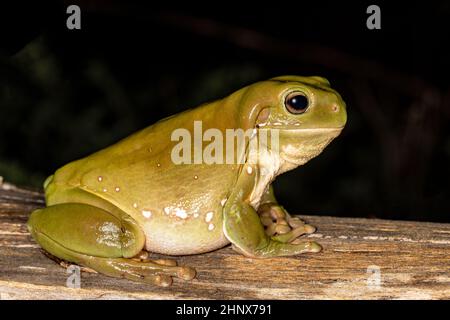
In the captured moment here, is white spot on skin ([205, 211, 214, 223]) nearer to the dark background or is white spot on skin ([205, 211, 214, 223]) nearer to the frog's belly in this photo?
the frog's belly

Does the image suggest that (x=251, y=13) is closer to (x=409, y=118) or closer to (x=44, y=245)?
(x=409, y=118)

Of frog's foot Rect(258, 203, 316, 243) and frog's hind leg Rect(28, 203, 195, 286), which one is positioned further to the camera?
frog's foot Rect(258, 203, 316, 243)

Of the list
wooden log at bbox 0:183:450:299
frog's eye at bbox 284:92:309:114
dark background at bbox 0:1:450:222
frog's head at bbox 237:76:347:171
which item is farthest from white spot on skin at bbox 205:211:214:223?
dark background at bbox 0:1:450:222

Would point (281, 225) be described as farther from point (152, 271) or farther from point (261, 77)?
point (261, 77)

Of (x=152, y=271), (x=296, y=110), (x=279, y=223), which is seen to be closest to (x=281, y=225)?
(x=279, y=223)

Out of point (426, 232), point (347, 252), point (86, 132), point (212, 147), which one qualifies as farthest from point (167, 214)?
point (86, 132)

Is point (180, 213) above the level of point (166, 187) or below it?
below

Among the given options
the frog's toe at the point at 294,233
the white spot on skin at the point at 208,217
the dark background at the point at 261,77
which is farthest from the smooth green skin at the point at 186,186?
the dark background at the point at 261,77

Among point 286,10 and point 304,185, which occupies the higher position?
point 286,10
